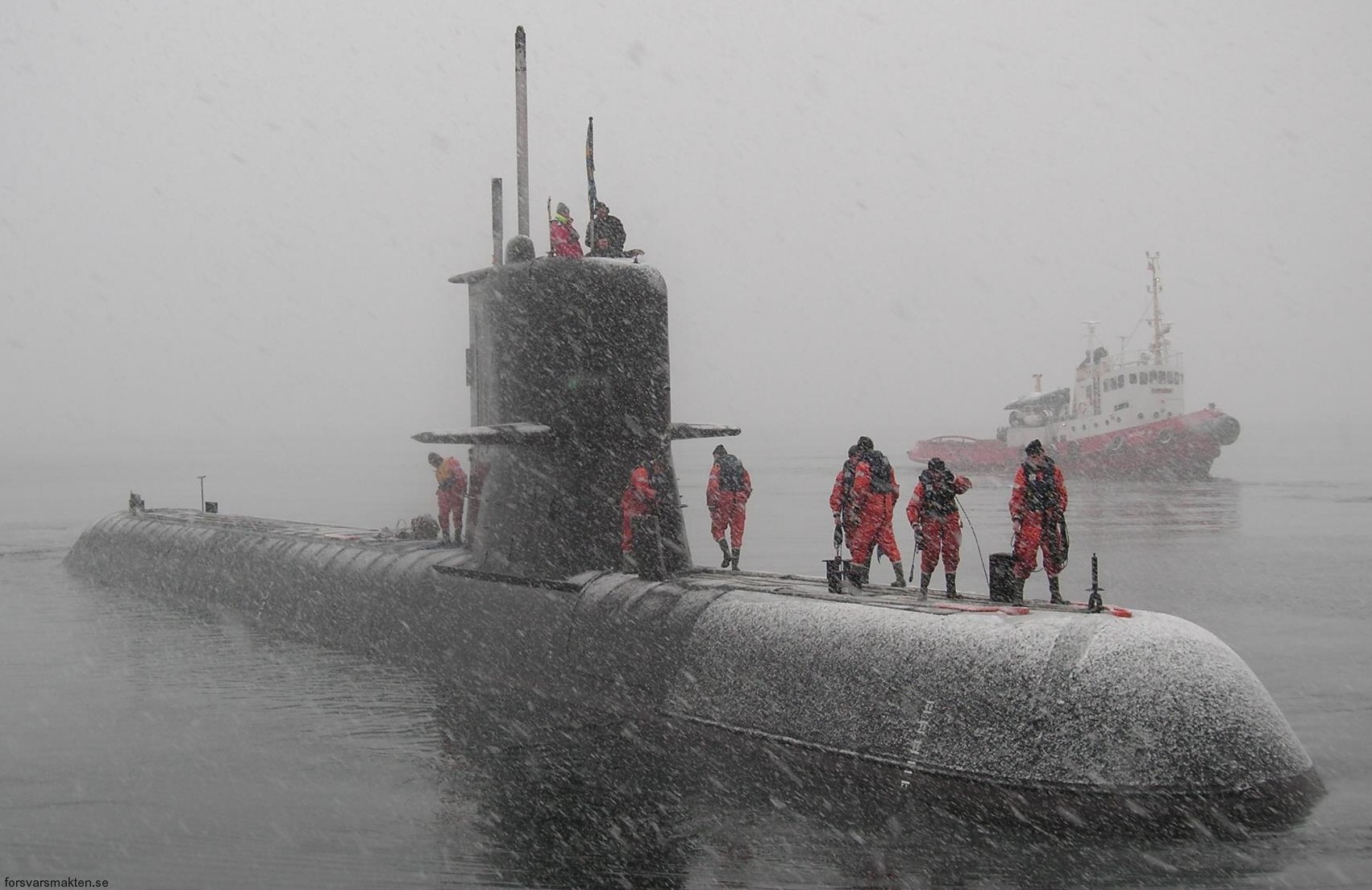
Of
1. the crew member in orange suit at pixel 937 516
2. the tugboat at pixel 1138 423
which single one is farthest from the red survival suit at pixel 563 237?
the tugboat at pixel 1138 423

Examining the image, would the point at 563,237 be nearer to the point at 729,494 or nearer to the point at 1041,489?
the point at 729,494

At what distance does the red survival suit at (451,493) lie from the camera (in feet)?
55.8

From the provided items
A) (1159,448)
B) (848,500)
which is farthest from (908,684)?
(1159,448)

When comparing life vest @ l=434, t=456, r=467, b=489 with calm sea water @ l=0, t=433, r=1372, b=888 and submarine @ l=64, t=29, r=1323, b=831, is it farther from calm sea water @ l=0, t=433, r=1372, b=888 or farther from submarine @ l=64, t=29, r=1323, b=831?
calm sea water @ l=0, t=433, r=1372, b=888

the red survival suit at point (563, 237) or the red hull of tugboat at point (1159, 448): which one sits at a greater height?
the red survival suit at point (563, 237)

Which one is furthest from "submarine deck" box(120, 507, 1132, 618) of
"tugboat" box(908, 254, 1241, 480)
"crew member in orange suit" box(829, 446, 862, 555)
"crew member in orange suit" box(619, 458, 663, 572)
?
"tugboat" box(908, 254, 1241, 480)

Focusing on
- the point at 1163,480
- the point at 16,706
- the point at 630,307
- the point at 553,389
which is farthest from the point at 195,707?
the point at 1163,480

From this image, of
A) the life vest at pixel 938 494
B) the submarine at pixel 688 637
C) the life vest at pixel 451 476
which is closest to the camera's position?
the submarine at pixel 688 637

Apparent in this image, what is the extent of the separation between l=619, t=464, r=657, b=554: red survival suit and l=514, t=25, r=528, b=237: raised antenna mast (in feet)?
8.87

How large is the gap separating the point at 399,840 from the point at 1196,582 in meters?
17.1

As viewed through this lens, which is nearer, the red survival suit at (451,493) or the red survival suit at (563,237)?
the red survival suit at (563,237)

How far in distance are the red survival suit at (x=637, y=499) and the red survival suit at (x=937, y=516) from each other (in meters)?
2.26

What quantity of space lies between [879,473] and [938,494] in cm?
64

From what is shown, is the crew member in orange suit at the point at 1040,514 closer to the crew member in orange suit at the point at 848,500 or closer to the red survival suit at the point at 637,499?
the crew member in orange suit at the point at 848,500
